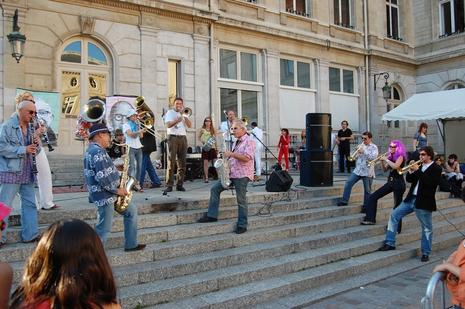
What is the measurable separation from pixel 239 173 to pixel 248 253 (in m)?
1.33

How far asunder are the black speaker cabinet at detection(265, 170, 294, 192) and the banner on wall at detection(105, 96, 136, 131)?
16.7 feet

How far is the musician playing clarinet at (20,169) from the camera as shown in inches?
217

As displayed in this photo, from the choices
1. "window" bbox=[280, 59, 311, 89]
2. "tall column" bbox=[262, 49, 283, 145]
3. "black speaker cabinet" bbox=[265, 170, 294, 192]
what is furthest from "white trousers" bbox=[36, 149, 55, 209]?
"window" bbox=[280, 59, 311, 89]

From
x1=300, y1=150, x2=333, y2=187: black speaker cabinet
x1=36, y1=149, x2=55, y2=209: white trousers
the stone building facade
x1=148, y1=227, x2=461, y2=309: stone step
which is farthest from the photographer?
the stone building facade

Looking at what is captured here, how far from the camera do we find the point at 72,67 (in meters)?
13.1

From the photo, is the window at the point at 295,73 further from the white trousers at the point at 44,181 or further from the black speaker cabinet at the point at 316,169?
the white trousers at the point at 44,181

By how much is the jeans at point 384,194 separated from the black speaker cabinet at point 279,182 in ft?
5.40

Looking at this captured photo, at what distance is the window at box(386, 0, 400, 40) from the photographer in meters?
23.4

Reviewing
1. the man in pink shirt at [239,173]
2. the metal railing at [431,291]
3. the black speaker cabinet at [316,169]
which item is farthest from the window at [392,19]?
the metal railing at [431,291]

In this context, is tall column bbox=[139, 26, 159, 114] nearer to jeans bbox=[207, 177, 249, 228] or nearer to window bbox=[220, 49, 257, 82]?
window bbox=[220, 49, 257, 82]

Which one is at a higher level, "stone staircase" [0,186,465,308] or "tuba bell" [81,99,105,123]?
"tuba bell" [81,99,105,123]

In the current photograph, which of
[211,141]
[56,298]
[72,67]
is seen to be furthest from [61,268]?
[72,67]

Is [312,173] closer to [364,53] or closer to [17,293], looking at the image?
[17,293]

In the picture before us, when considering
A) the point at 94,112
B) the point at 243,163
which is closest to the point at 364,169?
A: the point at 243,163
